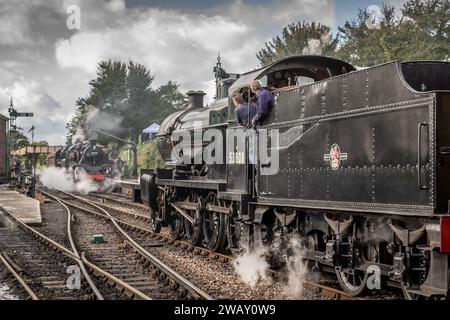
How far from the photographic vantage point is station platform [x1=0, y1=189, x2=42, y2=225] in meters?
18.9

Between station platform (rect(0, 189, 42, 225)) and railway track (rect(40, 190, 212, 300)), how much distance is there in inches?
89.4

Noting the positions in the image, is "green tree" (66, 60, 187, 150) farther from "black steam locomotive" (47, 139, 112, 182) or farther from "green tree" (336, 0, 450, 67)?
"green tree" (336, 0, 450, 67)

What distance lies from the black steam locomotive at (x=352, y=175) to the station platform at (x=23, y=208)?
354 inches

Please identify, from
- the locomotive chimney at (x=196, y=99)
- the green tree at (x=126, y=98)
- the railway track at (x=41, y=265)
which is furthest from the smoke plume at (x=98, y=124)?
the railway track at (x=41, y=265)

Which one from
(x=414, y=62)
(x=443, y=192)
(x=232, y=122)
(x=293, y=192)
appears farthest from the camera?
(x=232, y=122)

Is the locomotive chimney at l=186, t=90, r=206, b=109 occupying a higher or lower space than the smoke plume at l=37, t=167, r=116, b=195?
higher

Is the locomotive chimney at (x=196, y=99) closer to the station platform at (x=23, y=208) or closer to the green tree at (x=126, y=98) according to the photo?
the station platform at (x=23, y=208)

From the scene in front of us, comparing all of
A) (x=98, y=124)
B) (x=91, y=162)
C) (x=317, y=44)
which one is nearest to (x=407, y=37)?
(x=317, y=44)

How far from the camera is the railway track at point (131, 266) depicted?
8906 millimetres

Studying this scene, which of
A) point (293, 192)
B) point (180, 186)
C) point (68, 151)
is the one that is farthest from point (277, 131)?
point (68, 151)

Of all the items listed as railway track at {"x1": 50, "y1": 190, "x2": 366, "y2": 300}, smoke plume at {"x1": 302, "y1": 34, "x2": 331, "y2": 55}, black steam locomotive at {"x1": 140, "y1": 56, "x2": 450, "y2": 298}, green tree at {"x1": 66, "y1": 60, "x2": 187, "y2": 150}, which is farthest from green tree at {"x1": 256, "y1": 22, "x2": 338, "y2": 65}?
black steam locomotive at {"x1": 140, "y1": 56, "x2": 450, "y2": 298}

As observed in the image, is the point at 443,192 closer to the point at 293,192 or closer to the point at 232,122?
the point at 293,192

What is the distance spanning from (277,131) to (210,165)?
318 centimetres

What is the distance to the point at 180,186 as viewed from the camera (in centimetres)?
1393
